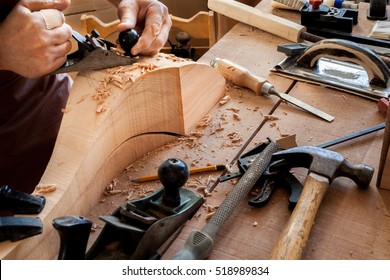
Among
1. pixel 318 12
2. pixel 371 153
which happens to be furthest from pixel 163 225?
pixel 318 12

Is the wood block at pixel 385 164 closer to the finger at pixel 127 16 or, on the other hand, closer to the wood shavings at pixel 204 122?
the wood shavings at pixel 204 122

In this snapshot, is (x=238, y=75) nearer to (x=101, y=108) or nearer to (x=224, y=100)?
(x=224, y=100)

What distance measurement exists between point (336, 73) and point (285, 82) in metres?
0.16

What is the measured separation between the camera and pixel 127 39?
4.01 feet

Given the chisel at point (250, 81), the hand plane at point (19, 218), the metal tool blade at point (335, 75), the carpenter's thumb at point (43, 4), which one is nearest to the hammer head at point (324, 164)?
the chisel at point (250, 81)

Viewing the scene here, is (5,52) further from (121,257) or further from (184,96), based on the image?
(121,257)

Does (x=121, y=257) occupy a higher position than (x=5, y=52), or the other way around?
(x=5, y=52)

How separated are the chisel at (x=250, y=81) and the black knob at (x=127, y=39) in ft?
1.15

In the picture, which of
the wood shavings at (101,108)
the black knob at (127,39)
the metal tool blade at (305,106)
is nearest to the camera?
the wood shavings at (101,108)

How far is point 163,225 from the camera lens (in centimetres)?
92

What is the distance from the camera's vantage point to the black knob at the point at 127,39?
122 centimetres

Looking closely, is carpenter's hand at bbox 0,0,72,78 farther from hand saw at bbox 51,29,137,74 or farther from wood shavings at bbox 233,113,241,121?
wood shavings at bbox 233,113,241,121

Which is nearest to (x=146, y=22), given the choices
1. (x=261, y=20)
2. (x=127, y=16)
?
(x=127, y=16)

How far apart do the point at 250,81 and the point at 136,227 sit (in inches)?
27.0
